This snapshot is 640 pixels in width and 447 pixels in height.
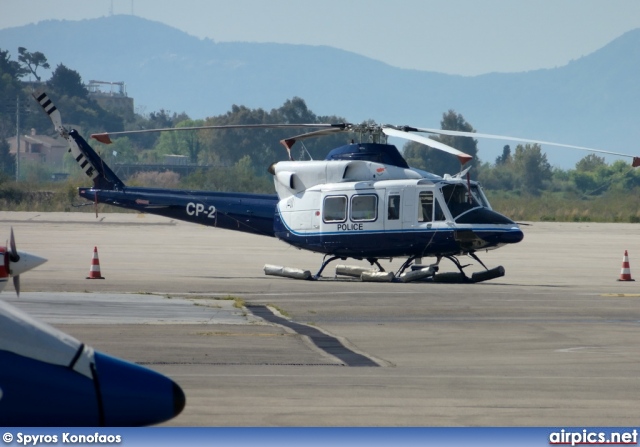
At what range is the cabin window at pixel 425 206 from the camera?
936 inches

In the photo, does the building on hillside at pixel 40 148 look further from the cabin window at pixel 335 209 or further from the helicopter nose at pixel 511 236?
the helicopter nose at pixel 511 236

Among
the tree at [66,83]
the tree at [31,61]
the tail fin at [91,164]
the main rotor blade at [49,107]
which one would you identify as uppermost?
the tree at [31,61]

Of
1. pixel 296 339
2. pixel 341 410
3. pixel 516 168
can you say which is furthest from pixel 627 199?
pixel 341 410

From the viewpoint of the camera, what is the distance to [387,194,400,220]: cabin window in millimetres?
24000

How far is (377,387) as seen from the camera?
11586mm

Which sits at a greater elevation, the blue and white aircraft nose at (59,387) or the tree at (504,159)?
the tree at (504,159)

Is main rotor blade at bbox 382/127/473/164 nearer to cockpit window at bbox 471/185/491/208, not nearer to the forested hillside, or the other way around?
cockpit window at bbox 471/185/491/208

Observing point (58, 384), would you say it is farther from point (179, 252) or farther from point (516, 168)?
point (516, 168)

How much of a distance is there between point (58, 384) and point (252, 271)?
2179 centimetres

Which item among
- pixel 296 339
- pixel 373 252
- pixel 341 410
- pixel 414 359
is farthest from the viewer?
pixel 373 252

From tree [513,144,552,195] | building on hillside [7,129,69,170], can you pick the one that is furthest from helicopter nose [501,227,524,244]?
building on hillside [7,129,69,170]

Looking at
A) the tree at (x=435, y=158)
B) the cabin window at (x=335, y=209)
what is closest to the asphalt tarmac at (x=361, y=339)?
the cabin window at (x=335, y=209)

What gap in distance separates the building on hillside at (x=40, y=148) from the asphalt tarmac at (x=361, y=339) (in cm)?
11832

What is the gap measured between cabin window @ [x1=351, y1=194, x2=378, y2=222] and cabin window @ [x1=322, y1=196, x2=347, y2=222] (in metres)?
0.21
